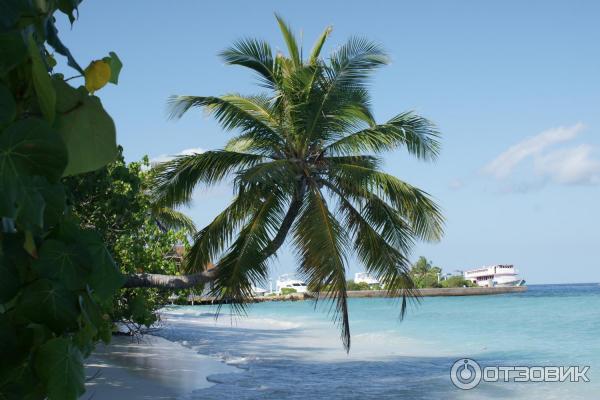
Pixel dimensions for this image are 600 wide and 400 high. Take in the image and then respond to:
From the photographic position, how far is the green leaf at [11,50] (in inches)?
20.8

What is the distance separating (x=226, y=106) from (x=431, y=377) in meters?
9.80

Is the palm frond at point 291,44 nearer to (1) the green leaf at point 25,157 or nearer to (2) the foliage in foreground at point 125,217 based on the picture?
(2) the foliage in foreground at point 125,217

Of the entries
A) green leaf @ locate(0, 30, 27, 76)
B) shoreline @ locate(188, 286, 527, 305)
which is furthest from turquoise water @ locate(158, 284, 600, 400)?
shoreline @ locate(188, 286, 527, 305)

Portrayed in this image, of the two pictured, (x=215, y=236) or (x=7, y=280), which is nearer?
(x=7, y=280)

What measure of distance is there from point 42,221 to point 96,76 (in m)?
0.21

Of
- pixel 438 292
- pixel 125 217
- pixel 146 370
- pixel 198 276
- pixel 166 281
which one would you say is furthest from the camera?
pixel 438 292

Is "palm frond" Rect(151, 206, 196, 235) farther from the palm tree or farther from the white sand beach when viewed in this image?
the palm tree

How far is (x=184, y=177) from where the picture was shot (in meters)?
11.2

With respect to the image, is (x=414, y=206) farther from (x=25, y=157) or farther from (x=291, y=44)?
(x=25, y=157)

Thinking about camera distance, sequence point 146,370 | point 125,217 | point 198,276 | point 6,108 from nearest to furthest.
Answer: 1. point 6,108
2. point 125,217
3. point 198,276
4. point 146,370

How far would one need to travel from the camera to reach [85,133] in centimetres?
60

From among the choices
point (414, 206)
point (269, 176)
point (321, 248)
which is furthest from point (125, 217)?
point (414, 206)

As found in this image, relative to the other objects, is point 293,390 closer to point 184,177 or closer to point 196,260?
point 196,260

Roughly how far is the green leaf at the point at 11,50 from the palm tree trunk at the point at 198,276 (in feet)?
30.7
